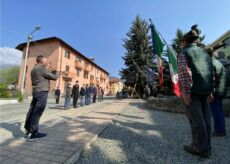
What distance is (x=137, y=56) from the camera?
27.7 meters

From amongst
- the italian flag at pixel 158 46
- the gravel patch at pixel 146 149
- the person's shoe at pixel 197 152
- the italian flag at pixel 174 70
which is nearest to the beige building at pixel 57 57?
the italian flag at pixel 158 46

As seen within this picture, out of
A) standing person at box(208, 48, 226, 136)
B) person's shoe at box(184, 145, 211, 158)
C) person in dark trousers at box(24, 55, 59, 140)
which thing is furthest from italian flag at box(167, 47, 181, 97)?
person in dark trousers at box(24, 55, 59, 140)

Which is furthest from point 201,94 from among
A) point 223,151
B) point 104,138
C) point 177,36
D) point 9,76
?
point 9,76

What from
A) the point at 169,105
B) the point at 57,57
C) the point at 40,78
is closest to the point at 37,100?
the point at 40,78

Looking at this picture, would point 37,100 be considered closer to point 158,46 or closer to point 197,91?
point 197,91

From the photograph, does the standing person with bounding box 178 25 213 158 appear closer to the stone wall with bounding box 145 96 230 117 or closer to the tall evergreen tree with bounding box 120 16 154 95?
the stone wall with bounding box 145 96 230 117

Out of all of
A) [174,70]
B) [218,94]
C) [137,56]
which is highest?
[137,56]

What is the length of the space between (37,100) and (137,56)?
2485cm

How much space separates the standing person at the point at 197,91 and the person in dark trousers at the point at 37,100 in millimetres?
2828

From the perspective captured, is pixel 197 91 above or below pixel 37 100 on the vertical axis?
above

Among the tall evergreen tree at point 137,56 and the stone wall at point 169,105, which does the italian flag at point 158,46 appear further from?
the tall evergreen tree at point 137,56

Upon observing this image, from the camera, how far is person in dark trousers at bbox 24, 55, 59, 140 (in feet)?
12.3

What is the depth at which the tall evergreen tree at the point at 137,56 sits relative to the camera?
26703 mm

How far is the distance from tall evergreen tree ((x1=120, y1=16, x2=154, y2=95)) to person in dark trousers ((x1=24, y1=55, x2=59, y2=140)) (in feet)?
74.7
